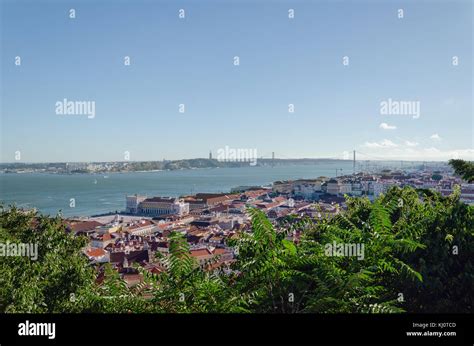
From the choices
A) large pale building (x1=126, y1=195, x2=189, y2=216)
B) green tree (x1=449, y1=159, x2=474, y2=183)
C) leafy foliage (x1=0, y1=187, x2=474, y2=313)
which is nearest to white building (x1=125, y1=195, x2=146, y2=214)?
large pale building (x1=126, y1=195, x2=189, y2=216)

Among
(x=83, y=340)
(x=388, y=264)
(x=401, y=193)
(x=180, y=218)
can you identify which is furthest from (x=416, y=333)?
(x=180, y=218)

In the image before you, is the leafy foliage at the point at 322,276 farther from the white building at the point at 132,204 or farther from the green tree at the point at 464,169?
the white building at the point at 132,204

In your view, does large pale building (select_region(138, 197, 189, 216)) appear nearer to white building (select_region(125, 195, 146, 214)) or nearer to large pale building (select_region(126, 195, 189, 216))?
large pale building (select_region(126, 195, 189, 216))

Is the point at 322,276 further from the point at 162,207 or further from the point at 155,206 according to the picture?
the point at 155,206

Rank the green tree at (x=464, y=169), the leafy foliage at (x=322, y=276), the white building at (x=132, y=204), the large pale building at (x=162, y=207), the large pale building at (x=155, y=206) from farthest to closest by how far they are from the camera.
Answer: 1. the white building at (x=132, y=204)
2. the large pale building at (x=155, y=206)
3. the large pale building at (x=162, y=207)
4. the green tree at (x=464, y=169)
5. the leafy foliage at (x=322, y=276)

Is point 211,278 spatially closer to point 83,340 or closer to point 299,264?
point 299,264

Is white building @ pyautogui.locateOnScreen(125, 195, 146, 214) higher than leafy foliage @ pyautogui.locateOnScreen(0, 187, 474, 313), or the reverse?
leafy foliage @ pyautogui.locateOnScreen(0, 187, 474, 313)

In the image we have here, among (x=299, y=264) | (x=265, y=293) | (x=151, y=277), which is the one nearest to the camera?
(x=265, y=293)

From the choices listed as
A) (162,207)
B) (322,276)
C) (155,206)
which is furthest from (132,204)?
(322,276)

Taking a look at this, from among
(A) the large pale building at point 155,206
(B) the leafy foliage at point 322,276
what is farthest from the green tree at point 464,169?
(A) the large pale building at point 155,206

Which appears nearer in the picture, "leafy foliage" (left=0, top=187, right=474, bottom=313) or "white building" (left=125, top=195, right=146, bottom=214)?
"leafy foliage" (left=0, top=187, right=474, bottom=313)

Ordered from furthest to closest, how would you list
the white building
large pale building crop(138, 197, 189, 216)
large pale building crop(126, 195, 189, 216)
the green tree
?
the white building, large pale building crop(126, 195, 189, 216), large pale building crop(138, 197, 189, 216), the green tree
